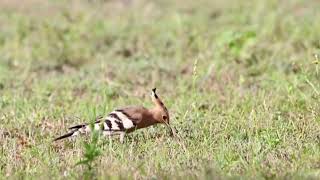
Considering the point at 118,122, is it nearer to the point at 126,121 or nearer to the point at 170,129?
the point at 126,121

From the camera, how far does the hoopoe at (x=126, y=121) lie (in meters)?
5.92

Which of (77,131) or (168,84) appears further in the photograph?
(168,84)

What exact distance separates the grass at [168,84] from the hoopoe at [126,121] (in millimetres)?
104

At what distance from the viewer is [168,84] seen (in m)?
8.48

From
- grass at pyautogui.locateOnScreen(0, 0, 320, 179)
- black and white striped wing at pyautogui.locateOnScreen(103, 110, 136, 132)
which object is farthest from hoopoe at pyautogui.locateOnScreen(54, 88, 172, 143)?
grass at pyautogui.locateOnScreen(0, 0, 320, 179)

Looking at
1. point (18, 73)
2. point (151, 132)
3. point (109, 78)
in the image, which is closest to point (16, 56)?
point (18, 73)

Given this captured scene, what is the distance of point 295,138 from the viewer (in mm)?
6043

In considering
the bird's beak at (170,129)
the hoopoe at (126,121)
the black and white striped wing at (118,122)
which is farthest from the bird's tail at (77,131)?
the bird's beak at (170,129)

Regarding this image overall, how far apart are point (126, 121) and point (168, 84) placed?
8.39 ft

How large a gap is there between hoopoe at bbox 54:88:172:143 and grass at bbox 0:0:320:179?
104mm

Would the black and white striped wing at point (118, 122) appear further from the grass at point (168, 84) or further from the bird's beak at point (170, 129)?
the bird's beak at point (170, 129)

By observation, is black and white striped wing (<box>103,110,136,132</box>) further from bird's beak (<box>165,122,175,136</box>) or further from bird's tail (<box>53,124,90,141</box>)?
bird's beak (<box>165,122,175,136</box>)

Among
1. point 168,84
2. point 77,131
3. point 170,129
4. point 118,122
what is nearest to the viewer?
point 118,122

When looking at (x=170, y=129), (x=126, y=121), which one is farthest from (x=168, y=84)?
Answer: (x=126, y=121)
